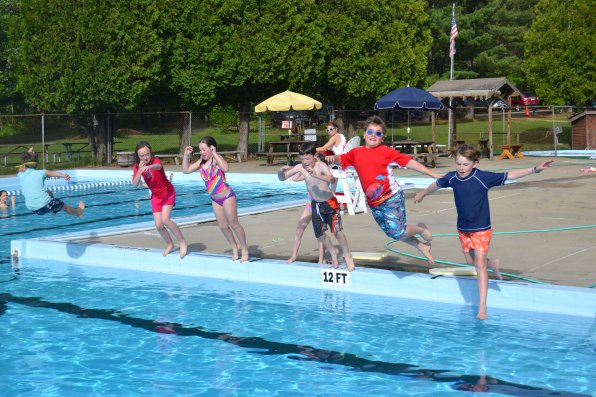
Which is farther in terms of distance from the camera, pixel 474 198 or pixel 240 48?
pixel 240 48

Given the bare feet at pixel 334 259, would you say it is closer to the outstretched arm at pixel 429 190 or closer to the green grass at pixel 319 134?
the outstretched arm at pixel 429 190

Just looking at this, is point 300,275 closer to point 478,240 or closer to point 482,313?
point 482,313

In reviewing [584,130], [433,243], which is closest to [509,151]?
[584,130]

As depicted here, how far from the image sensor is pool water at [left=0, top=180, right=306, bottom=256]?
52.3ft

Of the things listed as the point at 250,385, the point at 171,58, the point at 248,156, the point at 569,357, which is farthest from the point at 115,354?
the point at 248,156

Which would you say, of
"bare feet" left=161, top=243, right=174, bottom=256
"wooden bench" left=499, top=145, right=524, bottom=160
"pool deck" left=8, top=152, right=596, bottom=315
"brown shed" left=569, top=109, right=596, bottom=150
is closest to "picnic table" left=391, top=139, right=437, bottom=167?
"wooden bench" left=499, top=145, right=524, bottom=160

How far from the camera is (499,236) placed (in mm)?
Answer: 12008

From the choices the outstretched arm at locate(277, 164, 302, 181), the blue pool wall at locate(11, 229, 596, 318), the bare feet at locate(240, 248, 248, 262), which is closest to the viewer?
the blue pool wall at locate(11, 229, 596, 318)

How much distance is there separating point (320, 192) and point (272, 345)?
90.7 inches

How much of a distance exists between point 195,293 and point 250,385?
3.39 meters

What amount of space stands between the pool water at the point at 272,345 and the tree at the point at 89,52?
19293mm

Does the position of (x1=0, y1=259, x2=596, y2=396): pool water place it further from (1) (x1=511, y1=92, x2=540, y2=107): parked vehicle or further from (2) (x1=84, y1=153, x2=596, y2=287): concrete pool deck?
(1) (x1=511, y1=92, x2=540, y2=107): parked vehicle

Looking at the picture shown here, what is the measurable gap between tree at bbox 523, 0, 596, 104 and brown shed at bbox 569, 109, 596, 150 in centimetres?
107

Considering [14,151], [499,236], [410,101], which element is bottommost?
[499,236]
